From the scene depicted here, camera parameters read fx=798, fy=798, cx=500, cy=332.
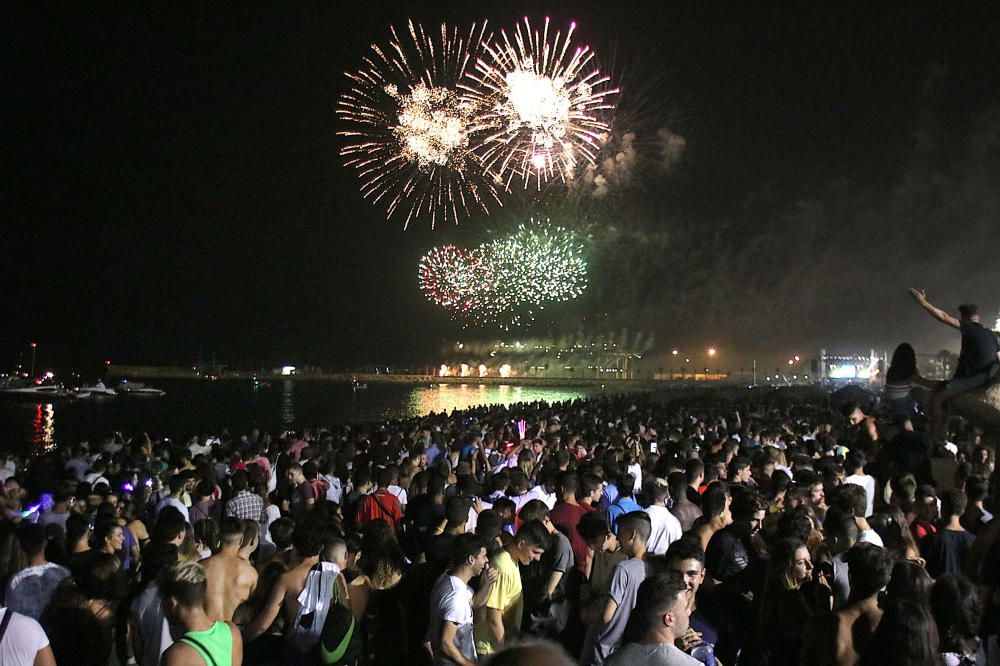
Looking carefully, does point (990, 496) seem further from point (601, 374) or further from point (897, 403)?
point (601, 374)

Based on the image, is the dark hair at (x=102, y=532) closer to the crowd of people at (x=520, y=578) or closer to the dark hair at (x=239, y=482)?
the crowd of people at (x=520, y=578)

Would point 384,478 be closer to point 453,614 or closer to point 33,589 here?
point 33,589

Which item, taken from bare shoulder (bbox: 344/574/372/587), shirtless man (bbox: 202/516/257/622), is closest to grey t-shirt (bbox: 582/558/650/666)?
bare shoulder (bbox: 344/574/372/587)

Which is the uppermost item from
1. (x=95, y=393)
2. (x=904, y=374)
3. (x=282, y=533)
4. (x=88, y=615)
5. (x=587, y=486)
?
(x=904, y=374)

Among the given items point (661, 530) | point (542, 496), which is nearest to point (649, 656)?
point (661, 530)

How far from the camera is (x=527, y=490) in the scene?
7789mm

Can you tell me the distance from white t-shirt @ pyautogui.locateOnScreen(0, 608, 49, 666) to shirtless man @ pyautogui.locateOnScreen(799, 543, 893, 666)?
3.73 meters

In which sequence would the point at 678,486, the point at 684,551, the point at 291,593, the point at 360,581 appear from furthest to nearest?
the point at 678,486 → the point at 360,581 → the point at 291,593 → the point at 684,551

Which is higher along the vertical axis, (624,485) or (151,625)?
(624,485)

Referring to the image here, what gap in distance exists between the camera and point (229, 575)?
5230 millimetres

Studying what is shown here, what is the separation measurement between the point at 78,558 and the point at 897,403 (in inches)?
346

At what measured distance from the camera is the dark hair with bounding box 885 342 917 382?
23.8ft

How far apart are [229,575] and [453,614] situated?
172 centimetres

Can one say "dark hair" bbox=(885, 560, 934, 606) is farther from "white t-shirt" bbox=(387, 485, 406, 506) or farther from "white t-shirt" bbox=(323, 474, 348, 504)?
"white t-shirt" bbox=(323, 474, 348, 504)
